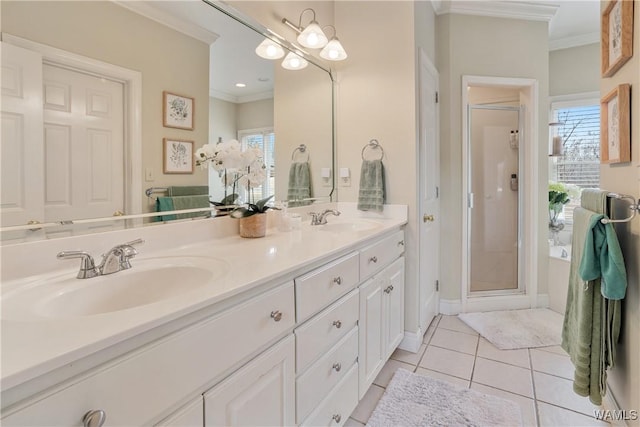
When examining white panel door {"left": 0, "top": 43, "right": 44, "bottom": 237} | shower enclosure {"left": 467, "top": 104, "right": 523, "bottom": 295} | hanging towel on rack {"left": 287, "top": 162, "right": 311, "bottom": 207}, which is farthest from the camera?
shower enclosure {"left": 467, "top": 104, "right": 523, "bottom": 295}

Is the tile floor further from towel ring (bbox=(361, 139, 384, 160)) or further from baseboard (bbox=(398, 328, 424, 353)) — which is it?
towel ring (bbox=(361, 139, 384, 160))

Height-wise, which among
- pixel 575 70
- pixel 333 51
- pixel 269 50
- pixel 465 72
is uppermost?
pixel 575 70

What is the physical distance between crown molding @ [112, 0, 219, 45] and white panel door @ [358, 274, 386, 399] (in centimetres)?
135

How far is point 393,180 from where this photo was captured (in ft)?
7.26

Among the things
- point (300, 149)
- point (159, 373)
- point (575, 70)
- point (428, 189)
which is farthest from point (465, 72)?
point (159, 373)

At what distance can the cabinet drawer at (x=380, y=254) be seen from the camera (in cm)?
155

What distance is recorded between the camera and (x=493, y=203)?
318 centimetres

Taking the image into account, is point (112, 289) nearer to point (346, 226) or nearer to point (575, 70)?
point (346, 226)

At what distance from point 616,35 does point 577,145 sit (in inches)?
96.7

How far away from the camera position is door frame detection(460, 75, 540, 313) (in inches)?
108

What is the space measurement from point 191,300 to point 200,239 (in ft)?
2.45

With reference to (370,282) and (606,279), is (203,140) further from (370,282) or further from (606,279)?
(606,279)

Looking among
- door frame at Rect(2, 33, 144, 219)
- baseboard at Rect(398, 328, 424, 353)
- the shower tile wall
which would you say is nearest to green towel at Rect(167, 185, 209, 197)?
door frame at Rect(2, 33, 144, 219)

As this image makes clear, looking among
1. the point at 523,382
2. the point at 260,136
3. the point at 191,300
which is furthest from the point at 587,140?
the point at 191,300
